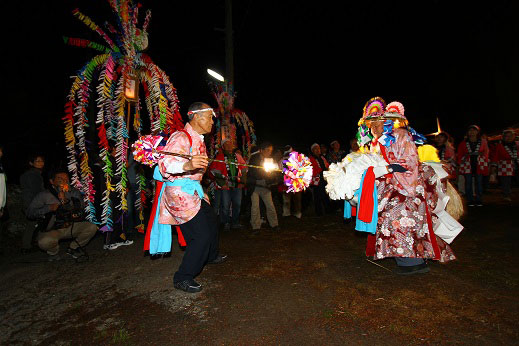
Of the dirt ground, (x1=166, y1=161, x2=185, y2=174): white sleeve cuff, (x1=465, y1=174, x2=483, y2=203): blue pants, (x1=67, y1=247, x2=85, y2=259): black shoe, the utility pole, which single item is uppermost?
the utility pole

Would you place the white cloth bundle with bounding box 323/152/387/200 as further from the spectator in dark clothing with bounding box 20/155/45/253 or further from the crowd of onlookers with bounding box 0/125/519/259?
the spectator in dark clothing with bounding box 20/155/45/253

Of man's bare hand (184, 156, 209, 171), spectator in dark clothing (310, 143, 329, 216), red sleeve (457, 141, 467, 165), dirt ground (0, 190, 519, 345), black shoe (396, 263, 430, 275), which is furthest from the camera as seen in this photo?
red sleeve (457, 141, 467, 165)

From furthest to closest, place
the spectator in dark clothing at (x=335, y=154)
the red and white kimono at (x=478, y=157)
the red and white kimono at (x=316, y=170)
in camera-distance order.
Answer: the spectator in dark clothing at (x=335, y=154), the red and white kimono at (x=478, y=157), the red and white kimono at (x=316, y=170)

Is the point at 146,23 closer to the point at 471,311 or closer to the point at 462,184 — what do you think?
the point at 471,311

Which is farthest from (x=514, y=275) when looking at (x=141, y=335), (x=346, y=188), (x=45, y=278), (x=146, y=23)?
(x=146, y=23)

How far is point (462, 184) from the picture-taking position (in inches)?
416

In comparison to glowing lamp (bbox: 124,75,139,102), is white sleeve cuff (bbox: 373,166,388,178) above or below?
below

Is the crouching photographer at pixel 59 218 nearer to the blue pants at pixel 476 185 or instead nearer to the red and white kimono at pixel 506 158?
the blue pants at pixel 476 185

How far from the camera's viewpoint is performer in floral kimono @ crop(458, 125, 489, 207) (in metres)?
9.09

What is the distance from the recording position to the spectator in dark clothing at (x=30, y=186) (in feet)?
19.6

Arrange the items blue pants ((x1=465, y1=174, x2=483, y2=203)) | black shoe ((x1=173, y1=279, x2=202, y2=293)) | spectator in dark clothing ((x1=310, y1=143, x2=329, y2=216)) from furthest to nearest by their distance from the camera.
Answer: blue pants ((x1=465, y1=174, x2=483, y2=203)) < spectator in dark clothing ((x1=310, y1=143, x2=329, y2=216)) < black shoe ((x1=173, y1=279, x2=202, y2=293))

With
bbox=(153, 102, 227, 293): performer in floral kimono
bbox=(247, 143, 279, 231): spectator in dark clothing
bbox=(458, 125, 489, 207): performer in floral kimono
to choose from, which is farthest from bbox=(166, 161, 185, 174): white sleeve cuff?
bbox=(458, 125, 489, 207): performer in floral kimono

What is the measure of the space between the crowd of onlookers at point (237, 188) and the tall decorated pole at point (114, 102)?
1.25ft

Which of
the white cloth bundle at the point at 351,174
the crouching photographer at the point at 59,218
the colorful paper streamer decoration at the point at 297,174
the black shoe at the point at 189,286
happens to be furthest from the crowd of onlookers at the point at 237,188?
the black shoe at the point at 189,286
